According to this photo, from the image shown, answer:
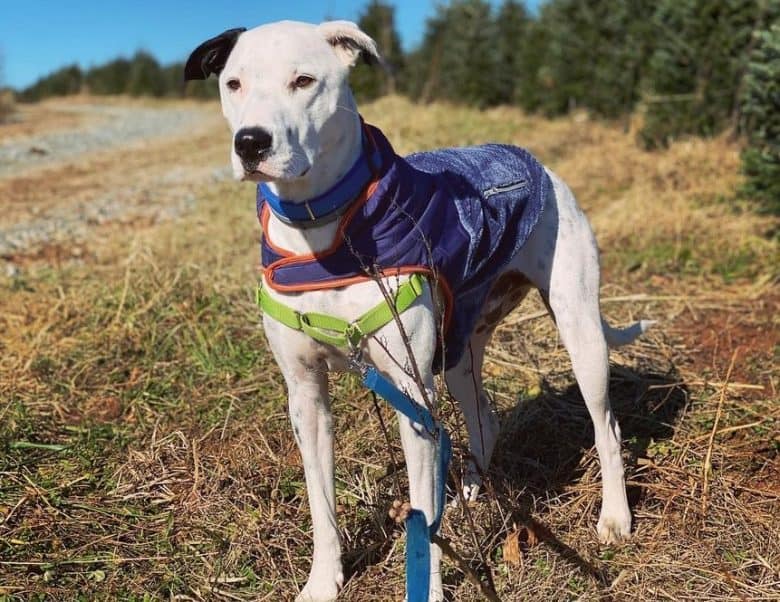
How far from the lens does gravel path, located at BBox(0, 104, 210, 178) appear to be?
710 inches

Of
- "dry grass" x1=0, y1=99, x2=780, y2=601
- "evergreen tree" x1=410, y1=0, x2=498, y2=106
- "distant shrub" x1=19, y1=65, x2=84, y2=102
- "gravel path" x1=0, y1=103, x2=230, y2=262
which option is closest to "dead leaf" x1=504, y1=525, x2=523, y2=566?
"dry grass" x1=0, y1=99, x2=780, y2=601

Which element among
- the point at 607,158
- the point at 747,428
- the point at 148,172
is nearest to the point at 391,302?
the point at 747,428

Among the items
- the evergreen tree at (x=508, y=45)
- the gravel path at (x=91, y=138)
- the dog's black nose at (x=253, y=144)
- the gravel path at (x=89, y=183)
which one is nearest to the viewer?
the dog's black nose at (x=253, y=144)

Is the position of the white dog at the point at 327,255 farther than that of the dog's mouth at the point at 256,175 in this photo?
Yes

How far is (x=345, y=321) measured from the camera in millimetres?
2391

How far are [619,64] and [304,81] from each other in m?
11.9

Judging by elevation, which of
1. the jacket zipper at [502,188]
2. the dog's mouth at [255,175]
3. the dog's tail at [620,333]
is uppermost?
the dog's mouth at [255,175]

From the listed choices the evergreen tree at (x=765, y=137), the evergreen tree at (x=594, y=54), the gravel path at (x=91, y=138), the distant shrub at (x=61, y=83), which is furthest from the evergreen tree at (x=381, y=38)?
the distant shrub at (x=61, y=83)

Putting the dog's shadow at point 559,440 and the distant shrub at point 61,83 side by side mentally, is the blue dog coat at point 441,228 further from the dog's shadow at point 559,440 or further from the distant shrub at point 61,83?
the distant shrub at point 61,83

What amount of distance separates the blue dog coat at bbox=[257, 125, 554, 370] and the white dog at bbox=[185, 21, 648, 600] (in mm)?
17

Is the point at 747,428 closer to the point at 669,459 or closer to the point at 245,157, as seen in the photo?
the point at 669,459

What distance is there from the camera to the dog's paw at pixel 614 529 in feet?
10.1

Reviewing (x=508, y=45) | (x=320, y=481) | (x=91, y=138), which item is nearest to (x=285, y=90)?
(x=320, y=481)

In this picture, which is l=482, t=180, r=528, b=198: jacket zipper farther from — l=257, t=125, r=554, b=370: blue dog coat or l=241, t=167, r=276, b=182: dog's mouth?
l=241, t=167, r=276, b=182: dog's mouth
